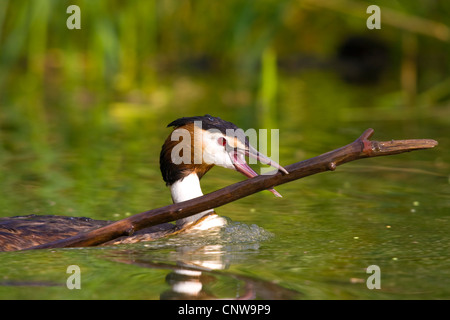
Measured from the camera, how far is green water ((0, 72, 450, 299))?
469 cm

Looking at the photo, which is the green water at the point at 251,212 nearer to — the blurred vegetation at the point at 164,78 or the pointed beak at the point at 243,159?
the blurred vegetation at the point at 164,78

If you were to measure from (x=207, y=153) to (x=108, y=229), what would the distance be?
41.7 inches

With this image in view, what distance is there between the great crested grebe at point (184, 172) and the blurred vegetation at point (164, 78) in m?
0.91

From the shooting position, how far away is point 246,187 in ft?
16.6

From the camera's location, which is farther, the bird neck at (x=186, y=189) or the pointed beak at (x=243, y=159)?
the bird neck at (x=186, y=189)

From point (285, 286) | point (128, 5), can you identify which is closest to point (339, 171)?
point (285, 286)

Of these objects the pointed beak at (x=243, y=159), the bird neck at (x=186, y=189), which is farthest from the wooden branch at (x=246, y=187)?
the bird neck at (x=186, y=189)

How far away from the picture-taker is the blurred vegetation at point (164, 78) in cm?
910

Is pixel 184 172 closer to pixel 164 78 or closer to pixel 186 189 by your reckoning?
pixel 186 189

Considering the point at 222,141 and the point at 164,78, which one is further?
the point at 164,78

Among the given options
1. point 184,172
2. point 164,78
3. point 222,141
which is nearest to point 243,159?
point 222,141

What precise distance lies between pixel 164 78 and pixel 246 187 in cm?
1292

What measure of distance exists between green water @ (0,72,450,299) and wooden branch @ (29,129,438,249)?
167 mm
